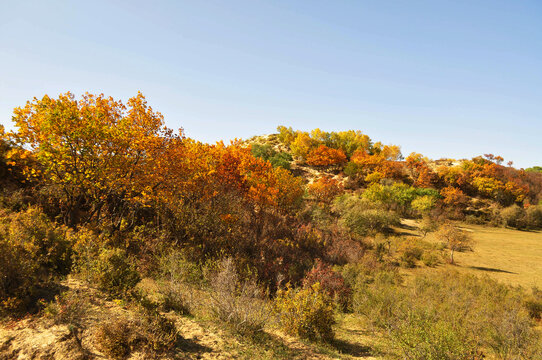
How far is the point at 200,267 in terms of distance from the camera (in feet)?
40.2

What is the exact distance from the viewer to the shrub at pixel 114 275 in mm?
8102

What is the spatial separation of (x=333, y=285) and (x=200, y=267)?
6885 millimetres

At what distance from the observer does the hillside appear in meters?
6.40

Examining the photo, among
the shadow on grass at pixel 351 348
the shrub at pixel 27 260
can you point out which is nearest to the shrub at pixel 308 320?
the shadow on grass at pixel 351 348

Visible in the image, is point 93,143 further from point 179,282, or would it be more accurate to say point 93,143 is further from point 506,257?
point 506,257

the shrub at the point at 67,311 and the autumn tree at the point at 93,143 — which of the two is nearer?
the shrub at the point at 67,311

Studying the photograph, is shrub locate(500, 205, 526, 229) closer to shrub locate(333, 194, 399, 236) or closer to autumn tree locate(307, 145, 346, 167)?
shrub locate(333, 194, 399, 236)

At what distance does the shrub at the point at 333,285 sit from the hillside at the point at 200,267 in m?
0.08

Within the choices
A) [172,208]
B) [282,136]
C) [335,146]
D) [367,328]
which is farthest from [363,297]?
[282,136]

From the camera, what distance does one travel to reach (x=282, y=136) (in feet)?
266

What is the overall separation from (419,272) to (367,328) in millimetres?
10946

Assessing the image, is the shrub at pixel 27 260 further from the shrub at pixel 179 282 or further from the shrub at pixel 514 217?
the shrub at pixel 514 217

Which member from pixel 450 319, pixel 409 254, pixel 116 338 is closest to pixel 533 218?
pixel 409 254

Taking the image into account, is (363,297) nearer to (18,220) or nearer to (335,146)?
(18,220)
